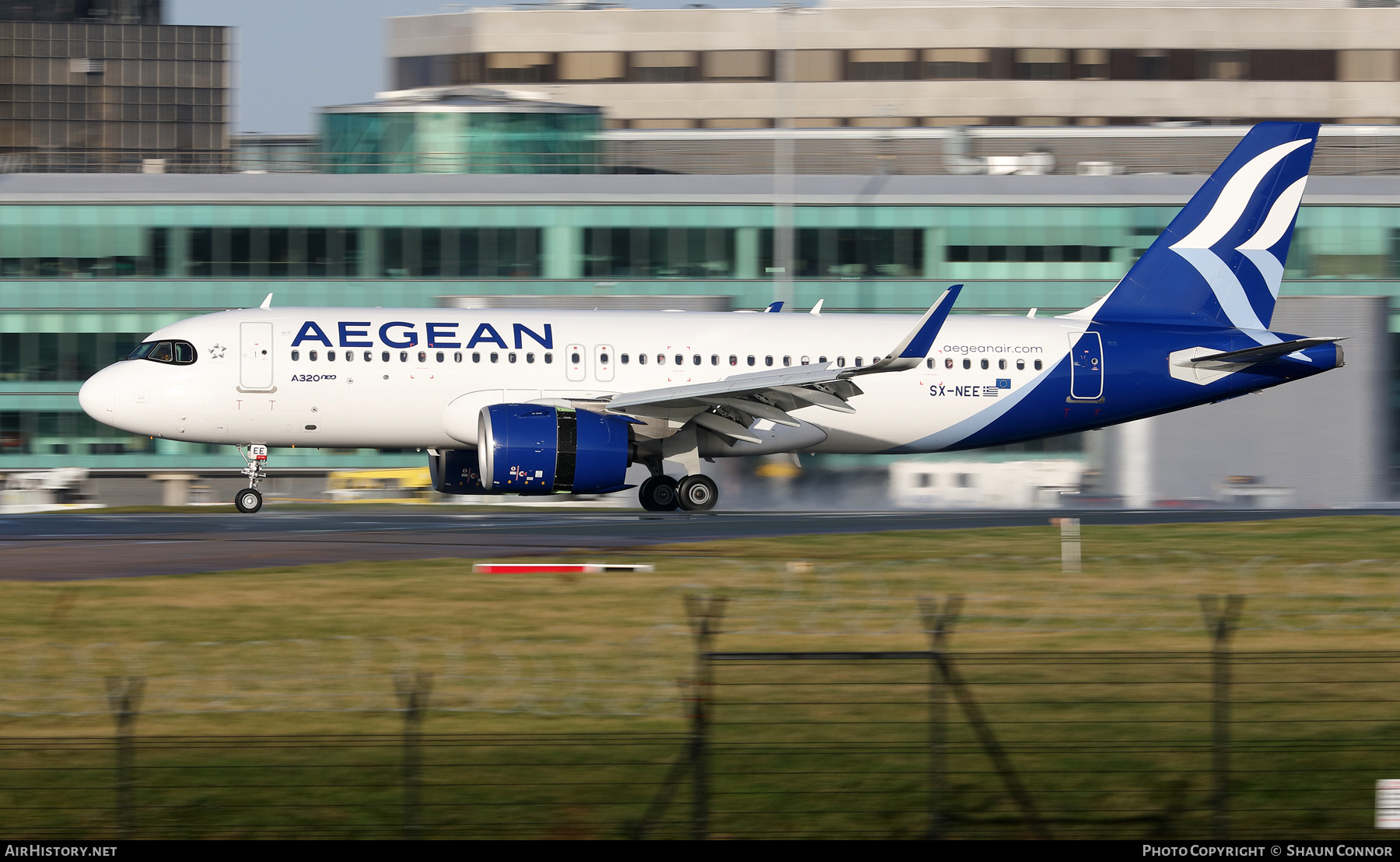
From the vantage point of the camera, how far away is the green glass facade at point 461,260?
5112 centimetres

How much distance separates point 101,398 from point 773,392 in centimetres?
1222

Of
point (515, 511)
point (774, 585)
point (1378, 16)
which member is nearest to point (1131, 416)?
point (515, 511)

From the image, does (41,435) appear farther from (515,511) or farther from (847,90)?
(847,90)

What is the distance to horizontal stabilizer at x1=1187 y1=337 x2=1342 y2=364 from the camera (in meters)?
31.4

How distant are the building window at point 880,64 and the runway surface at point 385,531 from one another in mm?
57189

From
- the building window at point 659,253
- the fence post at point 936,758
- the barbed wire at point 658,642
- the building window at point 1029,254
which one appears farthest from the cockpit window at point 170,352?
the building window at point 1029,254

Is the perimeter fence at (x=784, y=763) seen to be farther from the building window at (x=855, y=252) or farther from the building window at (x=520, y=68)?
the building window at (x=520, y=68)

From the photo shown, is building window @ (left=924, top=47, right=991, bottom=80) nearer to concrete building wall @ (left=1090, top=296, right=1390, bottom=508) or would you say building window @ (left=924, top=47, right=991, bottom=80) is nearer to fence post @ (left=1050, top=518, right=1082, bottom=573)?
concrete building wall @ (left=1090, top=296, right=1390, bottom=508)

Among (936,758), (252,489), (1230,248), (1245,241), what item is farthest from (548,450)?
(936,758)

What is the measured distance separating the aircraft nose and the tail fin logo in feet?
69.5

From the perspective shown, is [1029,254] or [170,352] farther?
[1029,254]

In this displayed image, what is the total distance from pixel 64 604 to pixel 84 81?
10047cm

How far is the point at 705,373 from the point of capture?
101 ft

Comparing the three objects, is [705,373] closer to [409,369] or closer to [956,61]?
[409,369]
